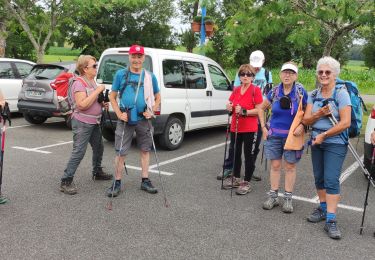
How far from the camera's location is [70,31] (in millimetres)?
42125

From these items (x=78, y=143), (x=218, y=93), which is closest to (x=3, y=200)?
(x=78, y=143)

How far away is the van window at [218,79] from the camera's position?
8500 mm

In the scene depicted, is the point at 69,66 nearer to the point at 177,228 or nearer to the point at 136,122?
the point at 136,122

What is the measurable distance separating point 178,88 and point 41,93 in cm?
353

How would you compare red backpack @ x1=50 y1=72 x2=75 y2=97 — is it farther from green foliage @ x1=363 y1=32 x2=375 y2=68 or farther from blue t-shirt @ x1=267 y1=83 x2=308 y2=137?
green foliage @ x1=363 y1=32 x2=375 y2=68

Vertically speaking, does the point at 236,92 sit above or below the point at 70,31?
below

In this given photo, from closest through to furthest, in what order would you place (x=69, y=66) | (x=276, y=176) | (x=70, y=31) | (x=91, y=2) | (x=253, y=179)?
(x=276, y=176) → (x=253, y=179) → (x=69, y=66) → (x=91, y=2) → (x=70, y=31)

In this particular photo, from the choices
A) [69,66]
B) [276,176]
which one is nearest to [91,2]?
[69,66]

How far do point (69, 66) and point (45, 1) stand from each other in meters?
7.57

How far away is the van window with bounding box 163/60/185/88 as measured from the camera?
24.0 ft

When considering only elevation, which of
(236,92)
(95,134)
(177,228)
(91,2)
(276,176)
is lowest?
(177,228)

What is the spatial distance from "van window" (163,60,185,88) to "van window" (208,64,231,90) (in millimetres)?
996

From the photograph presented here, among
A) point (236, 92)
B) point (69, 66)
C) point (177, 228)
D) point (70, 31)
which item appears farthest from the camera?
point (70, 31)

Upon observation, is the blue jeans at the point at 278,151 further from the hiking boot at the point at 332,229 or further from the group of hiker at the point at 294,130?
the hiking boot at the point at 332,229
